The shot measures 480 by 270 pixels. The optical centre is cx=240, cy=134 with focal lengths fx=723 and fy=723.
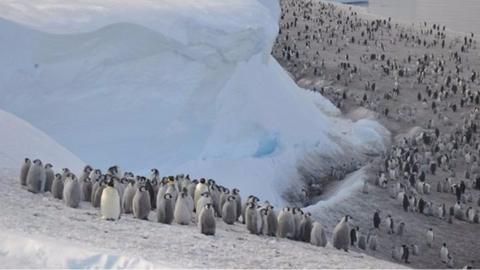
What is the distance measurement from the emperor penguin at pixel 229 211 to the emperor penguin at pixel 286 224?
2.75 ft

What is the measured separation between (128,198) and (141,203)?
2.14ft

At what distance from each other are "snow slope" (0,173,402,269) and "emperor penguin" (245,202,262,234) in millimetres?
147

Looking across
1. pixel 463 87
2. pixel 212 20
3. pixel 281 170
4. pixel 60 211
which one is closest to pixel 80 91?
pixel 212 20

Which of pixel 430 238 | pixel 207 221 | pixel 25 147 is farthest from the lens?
pixel 430 238

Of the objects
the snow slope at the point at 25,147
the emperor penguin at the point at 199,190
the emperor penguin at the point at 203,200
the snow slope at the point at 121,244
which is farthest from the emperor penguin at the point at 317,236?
the snow slope at the point at 25,147

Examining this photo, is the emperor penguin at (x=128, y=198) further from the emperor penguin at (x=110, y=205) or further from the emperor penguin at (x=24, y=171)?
the emperor penguin at (x=24, y=171)

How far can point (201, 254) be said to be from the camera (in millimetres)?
9648

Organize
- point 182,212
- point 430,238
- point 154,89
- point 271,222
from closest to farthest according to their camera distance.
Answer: point 182,212
point 271,222
point 430,238
point 154,89

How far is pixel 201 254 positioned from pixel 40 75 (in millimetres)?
10247

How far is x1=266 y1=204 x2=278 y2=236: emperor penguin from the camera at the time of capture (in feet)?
41.7

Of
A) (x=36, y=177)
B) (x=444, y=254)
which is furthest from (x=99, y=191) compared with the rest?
(x=444, y=254)

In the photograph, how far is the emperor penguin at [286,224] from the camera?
504 inches

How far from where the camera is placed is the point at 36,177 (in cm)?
1260

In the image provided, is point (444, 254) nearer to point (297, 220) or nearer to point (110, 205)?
point (297, 220)
